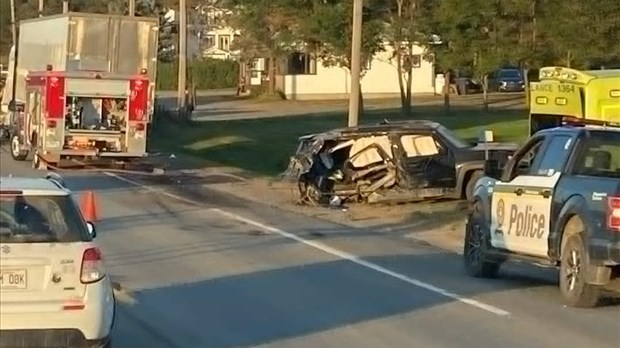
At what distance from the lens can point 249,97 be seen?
94.3m

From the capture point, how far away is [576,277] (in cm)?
1473

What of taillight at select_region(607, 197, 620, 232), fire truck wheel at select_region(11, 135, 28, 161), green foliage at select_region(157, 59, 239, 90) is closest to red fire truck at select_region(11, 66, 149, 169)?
fire truck wheel at select_region(11, 135, 28, 161)

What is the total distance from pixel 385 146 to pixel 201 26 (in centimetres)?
8724

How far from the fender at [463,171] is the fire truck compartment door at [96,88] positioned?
31.2ft

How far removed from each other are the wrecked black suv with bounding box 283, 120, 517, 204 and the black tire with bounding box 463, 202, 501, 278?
10.3m

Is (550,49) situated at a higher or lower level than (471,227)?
higher

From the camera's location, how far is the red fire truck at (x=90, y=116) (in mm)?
34219

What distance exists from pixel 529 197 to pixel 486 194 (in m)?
1.38

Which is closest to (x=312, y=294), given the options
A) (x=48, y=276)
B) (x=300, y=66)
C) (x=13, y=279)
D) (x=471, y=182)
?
(x=48, y=276)

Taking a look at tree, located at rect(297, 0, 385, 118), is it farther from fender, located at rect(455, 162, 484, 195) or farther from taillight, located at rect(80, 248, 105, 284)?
taillight, located at rect(80, 248, 105, 284)

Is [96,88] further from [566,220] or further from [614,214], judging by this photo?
[614,214]

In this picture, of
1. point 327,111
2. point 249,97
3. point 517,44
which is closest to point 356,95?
point 517,44

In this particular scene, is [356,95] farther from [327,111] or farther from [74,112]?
[327,111]

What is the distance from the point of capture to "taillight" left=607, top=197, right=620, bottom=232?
14008 millimetres
